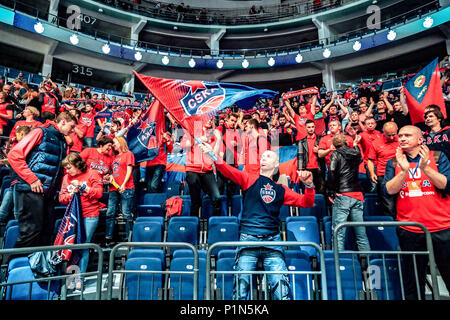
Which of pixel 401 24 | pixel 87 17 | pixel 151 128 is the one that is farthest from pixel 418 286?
pixel 87 17

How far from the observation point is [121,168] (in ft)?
14.6

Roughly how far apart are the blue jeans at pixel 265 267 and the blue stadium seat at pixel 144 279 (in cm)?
98

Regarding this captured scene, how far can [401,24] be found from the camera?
14.0 meters

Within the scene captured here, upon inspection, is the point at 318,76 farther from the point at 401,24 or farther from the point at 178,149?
the point at 178,149

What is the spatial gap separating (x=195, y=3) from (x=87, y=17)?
780 cm

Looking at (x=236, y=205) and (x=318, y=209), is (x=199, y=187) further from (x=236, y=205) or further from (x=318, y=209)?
(x=318, y=209)

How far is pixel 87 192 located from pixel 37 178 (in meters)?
0.59

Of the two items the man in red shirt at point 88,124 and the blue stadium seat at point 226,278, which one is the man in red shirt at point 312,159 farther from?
the man in red shirt at point 88,124

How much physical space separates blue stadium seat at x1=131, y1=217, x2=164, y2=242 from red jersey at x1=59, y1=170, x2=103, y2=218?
1.89 ft

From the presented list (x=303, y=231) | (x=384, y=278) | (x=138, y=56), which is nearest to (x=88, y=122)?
(x=303, y=231)

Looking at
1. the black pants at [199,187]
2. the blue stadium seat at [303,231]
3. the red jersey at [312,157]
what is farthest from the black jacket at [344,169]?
the black pants at [199,187]

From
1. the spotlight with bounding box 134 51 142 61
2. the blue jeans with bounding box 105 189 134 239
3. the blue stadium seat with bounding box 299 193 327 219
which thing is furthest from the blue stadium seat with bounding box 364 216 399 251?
the spotlight with bounding box 134 51 142 61

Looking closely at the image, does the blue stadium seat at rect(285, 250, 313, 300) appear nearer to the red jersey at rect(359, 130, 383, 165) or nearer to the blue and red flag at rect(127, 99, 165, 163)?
the red jersey at rect(359, 130, 383, 165)
